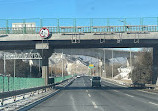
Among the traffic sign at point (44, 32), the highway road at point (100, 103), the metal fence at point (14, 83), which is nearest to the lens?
the highway road at point (100, 103)

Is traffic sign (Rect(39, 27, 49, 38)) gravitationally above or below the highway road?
above

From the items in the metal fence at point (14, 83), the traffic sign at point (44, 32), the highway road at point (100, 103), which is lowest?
the highway road at point (100, 103)

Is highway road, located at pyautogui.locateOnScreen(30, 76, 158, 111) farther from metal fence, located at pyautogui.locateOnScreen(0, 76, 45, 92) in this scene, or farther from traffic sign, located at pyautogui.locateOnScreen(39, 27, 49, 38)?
traffic sign, located at pyautogui.locateOnScreen(39, 27, 49, 38)

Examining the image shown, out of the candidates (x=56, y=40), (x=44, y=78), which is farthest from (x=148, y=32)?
(x=44, y=78)

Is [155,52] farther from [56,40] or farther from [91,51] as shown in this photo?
[91,51]

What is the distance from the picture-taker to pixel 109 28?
3303 cm

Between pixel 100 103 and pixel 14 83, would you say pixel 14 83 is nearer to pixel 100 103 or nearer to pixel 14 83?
pixel 14 83

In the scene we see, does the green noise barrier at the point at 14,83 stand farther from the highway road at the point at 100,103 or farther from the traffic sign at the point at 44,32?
the traffic sign at the point at 44,32

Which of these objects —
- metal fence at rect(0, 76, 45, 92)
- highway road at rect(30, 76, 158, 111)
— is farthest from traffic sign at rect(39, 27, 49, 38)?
highway road at rect(30, 76, 158, 111)

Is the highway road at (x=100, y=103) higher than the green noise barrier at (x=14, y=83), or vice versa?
the green noise barrier at (x=14, y=83)

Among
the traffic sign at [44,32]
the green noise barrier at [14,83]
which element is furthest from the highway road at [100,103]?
the traffic sign at [44,32]

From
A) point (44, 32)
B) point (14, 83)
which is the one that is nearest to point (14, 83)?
point (14, 83)

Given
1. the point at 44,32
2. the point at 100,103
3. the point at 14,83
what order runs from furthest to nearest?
the point at 44,32
the point at 14,83
the point at 100,103

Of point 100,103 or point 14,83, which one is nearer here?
point 100,103
